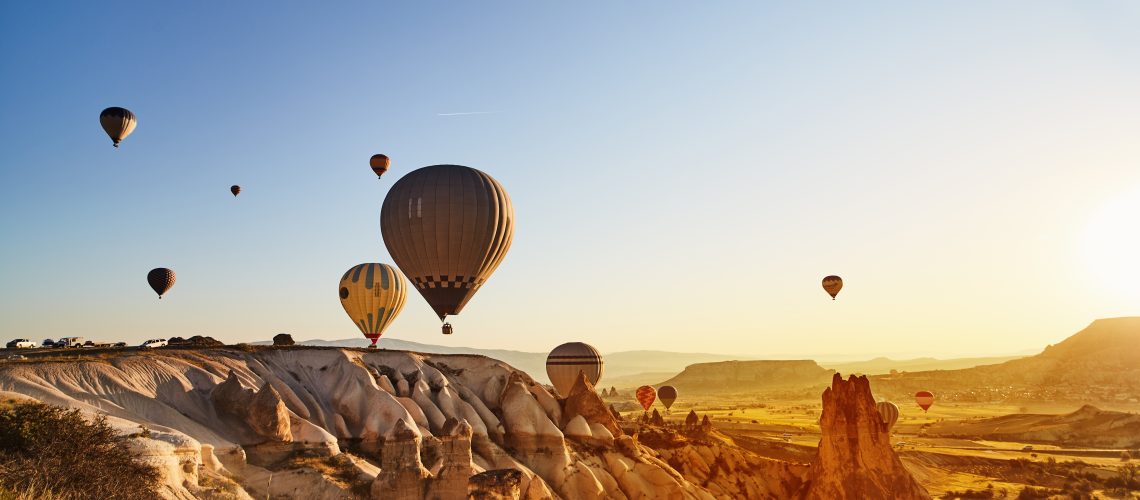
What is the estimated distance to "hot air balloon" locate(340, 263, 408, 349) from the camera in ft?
197

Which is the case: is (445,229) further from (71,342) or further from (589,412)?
(71,342)

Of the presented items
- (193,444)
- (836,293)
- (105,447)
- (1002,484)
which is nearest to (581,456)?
(193,444)

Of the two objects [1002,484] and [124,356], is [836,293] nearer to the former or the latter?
[1002,484]

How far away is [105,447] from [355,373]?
822 inches

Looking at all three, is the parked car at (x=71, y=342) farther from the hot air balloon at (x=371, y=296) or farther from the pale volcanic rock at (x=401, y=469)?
the pale volcanic rock at (x=401, y=469)

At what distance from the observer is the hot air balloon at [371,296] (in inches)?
2365

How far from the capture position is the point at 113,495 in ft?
78.1

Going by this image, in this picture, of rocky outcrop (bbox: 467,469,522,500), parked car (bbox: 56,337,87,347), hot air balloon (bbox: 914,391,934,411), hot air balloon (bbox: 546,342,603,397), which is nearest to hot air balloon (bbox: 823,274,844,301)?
hot air balloon (bbox: 546,342,603,397)

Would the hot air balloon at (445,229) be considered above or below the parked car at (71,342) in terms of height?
above

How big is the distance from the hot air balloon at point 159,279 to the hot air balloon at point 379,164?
18.1 meters

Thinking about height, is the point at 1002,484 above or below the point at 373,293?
below

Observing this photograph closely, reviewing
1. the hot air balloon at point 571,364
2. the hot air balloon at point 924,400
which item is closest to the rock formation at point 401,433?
the hot air balloon at point 571,364

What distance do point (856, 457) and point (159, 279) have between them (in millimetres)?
51045

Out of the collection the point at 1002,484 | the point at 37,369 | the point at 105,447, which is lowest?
the point at 1002,484
